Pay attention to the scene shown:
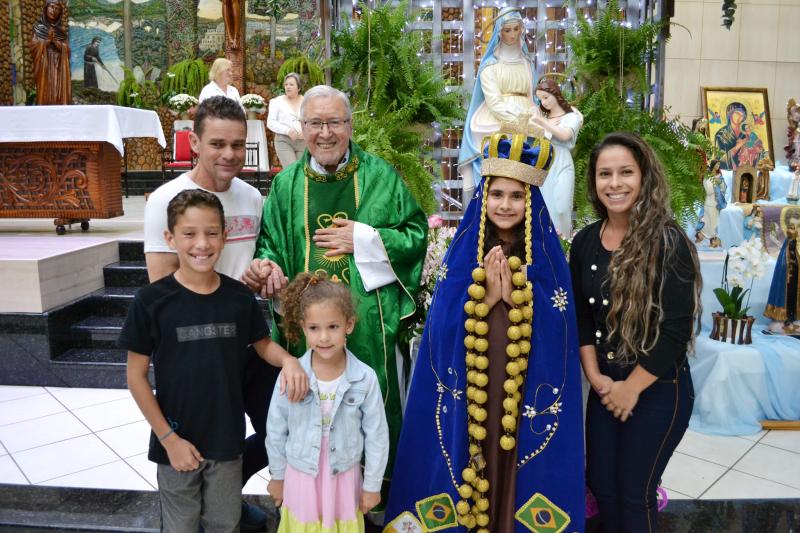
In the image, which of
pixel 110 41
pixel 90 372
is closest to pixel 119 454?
pixel 90 372

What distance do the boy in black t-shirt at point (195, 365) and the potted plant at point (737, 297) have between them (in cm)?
370

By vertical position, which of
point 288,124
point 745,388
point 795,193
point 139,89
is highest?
point 139,89

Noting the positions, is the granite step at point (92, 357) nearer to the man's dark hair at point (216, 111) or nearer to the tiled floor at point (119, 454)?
the tiled floor at point (119, 454)

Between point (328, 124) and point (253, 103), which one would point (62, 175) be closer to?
point (253, 103)

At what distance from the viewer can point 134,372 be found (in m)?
2.16

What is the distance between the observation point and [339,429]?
2.18 meters

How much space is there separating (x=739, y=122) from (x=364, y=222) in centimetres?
1040

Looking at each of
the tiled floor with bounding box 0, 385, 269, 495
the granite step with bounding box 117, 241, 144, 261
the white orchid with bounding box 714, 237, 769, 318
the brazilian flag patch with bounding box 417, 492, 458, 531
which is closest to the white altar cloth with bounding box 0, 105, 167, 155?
the granite step with bounding box 117, 241, 144, 261

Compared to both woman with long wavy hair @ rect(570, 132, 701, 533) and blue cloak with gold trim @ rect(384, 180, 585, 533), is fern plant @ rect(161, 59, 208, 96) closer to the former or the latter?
blue cloak with gold trim @ rect(384, 180, 585, 533)

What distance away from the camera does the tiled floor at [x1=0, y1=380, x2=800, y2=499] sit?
3.54 metres

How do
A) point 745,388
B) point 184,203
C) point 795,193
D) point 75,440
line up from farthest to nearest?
point 795,193 → point 745,388 → point 75,440 → point 184,203

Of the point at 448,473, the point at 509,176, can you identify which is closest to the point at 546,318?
the point at 509,176

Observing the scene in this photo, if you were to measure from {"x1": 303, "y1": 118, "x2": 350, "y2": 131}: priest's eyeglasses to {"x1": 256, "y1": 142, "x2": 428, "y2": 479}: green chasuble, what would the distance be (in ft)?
Result: 0.71

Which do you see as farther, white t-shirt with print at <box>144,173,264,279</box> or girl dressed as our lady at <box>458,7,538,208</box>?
girl dressed as our lady at <box>458,7,538,208</box>
